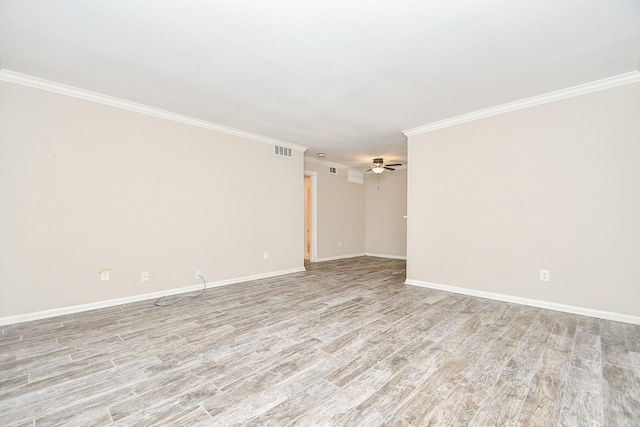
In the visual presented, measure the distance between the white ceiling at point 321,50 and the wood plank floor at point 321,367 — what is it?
2603mm

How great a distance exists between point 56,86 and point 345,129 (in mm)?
3759

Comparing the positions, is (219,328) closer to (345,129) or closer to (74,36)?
(74,36)

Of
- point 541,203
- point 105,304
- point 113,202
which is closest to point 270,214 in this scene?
point 113,202

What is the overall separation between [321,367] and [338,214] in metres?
5.63

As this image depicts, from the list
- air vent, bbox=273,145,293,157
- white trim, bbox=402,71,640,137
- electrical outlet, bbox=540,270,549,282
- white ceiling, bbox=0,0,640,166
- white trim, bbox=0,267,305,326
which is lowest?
white trim, bbox=0,267,305,326

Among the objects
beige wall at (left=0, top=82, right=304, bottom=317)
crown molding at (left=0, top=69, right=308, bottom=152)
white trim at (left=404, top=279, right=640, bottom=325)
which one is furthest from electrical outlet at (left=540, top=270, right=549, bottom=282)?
crown molding at (left=0, top=69, right=308, bottom=152)

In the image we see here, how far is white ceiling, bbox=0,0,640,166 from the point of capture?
6.44 ft

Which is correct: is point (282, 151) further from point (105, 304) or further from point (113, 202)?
point (105, 304)

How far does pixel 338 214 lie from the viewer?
752 centimetres

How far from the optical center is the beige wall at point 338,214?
7.06 metres

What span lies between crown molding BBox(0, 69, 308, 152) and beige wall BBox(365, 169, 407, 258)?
13.7ft

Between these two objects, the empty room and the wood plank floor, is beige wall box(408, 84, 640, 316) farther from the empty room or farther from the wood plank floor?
the wood plank floor

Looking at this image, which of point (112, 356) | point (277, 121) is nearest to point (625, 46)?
point (277, 121)

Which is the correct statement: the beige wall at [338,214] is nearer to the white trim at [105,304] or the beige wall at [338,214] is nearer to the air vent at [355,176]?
the air vent at [355,176]
